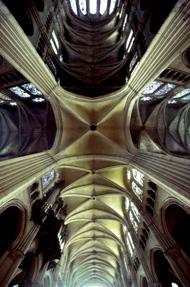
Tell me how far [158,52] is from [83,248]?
67.5 ft

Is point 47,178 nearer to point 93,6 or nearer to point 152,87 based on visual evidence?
point 152,87

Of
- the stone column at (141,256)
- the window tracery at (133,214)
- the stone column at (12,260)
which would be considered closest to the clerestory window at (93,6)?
the window tracery at (133,214)

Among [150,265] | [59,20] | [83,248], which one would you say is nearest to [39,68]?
[59,20]

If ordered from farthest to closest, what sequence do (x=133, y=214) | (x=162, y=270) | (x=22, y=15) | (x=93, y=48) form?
(x=93, y=48), (x=133, y=214), (x=162, y=270), (x=22, y=15)

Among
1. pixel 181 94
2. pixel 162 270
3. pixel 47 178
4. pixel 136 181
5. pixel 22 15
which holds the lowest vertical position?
pixel 162 270

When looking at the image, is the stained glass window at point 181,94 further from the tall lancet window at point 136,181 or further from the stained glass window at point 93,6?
the stained glass window at point 93,6

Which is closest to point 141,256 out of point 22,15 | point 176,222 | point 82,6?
point 176,222

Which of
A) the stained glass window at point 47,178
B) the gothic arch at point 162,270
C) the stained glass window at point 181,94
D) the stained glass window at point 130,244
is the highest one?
the stained glass window at point 181,94

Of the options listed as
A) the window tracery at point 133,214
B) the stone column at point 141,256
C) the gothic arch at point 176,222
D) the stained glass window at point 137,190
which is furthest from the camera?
the window tracery at point 133,214

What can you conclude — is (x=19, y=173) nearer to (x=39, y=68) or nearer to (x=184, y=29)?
(x=39, y=68)

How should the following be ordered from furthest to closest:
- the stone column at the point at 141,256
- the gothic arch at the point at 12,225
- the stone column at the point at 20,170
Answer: the stone column at the point at 141,256 < the gothic arch at the point at 12,225 < the stone column at the point at 20,170

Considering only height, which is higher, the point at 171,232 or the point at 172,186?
the point at 172,186

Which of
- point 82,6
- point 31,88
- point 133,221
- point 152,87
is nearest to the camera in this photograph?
point 152,87

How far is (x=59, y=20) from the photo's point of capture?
15961 mm
